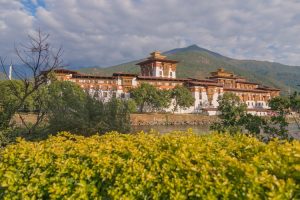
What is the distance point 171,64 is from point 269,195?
81.5 m

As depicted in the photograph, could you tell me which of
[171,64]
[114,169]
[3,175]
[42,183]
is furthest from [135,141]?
[171,64]

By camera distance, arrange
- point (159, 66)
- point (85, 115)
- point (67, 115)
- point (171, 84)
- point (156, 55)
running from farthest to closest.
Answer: point (156, 55), point (159, 66), point (171, 84), point (85, 115), point (67, 115)

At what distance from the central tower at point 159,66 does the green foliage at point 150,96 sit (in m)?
14.0

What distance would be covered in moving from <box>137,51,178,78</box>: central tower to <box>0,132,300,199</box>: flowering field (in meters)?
76.3

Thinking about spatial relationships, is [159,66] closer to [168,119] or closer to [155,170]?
[168,119]

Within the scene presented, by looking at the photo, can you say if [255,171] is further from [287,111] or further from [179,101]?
[179,101]

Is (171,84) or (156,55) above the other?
(156,55)

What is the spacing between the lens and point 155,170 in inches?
140

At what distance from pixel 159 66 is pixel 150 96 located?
17270mm

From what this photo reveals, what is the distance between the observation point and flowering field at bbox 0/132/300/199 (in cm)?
290

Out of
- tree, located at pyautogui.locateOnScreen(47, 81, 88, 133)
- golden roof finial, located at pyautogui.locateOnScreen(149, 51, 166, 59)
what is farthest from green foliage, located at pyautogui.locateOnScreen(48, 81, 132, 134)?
golden roof finial, located at pyautogui.locateOnScreen(149, 51, 166, 59)

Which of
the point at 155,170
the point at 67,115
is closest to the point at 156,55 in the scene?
the point at 67,115

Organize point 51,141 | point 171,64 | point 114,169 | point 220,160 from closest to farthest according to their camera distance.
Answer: point 220,160 < point 114,169 < point 51,141 < point 171,64

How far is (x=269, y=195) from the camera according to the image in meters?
2.60
